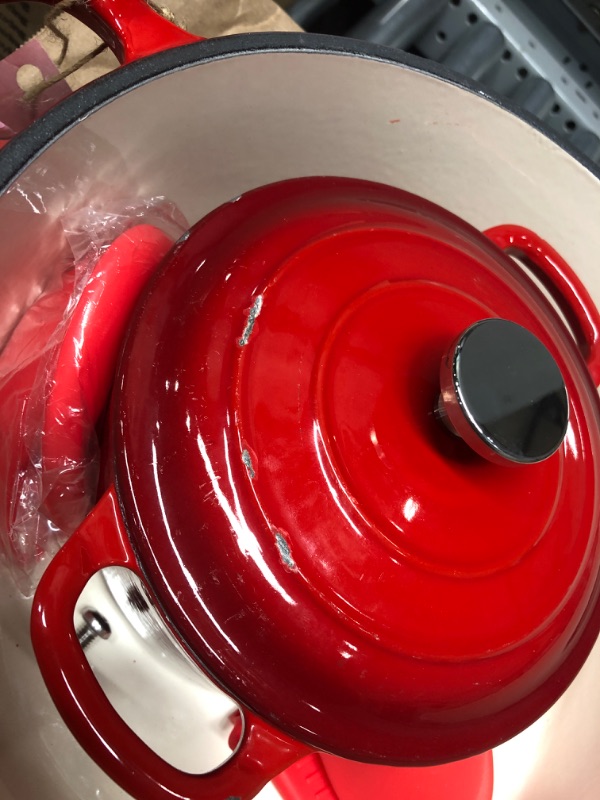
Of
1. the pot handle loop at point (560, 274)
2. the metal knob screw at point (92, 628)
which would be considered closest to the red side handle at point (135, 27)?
the pot handle loop at point (560, 274)

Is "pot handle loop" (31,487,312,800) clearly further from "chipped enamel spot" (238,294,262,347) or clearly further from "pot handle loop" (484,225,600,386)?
"pot handle loop" (484,225,600,386)

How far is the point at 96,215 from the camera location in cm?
55

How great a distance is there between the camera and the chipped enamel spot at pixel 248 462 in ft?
1.19

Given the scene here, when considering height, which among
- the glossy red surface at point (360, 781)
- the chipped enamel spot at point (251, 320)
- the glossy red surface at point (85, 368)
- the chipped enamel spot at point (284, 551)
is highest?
the chipped enamel spot at point (251, 320)

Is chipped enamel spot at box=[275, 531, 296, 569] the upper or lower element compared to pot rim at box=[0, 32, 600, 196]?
lower

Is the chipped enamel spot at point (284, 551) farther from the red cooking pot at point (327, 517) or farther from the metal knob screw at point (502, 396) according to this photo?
the metal knob screw at point (502, 396)

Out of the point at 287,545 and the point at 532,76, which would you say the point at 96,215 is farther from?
the point at 532,76

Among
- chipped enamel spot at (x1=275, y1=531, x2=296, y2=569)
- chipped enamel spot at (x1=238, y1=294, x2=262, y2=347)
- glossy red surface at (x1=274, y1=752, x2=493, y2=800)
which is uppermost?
chipped enamel spot at (x1=238, y1=294, x2=262, y2=347)

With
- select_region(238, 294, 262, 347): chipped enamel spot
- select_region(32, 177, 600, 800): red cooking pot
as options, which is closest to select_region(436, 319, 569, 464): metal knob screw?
select_region(32, 177, 600, 800): red cooking pot

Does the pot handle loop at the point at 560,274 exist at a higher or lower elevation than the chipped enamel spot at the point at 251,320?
higher

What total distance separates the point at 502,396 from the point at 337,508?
4.2 inches

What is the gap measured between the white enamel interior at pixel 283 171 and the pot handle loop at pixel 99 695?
128 millimetres

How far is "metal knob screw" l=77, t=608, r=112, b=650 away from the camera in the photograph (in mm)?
520

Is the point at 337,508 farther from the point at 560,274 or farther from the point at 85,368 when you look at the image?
the point at 560,274
